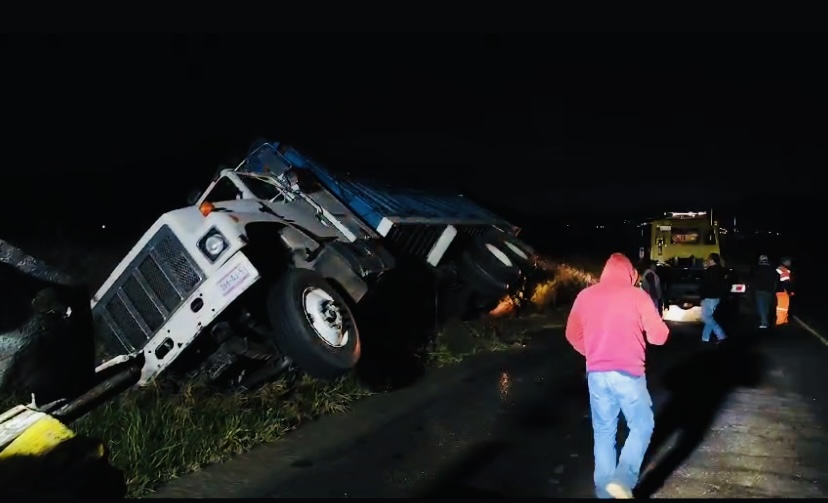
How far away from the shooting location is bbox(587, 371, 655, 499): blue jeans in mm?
4680

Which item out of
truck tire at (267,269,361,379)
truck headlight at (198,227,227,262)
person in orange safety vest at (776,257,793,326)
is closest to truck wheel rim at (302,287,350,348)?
truck tire at (267,269,361,379)

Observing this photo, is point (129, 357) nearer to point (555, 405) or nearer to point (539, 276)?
point (555, 405)

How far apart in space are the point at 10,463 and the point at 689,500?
409 cm

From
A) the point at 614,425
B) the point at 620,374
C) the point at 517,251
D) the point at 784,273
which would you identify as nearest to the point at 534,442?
the point at 614,425

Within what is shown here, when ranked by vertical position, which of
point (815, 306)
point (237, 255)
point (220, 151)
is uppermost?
point (220, 151)

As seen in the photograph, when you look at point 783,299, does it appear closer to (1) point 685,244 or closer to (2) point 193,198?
(1) point 685,244

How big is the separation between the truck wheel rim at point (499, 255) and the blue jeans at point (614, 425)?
23.4 feet

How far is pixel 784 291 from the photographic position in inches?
618

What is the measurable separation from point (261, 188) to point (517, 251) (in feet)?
17.2

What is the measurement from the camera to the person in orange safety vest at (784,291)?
1524 centimetres

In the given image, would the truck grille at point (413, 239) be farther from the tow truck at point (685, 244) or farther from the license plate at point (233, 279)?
the tow truck at point (685, 244)

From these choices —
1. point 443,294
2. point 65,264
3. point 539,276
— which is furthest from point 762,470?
point 539,276

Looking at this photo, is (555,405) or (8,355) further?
(555,405)

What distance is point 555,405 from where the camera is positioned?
25.4 ft
